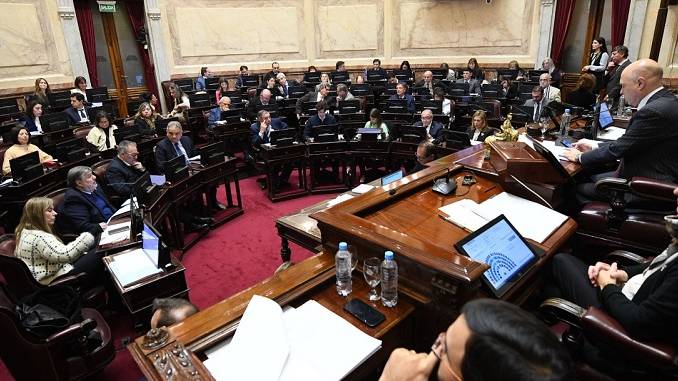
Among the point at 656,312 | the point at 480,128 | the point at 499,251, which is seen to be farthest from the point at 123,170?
the point at 656,312

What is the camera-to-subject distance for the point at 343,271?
1.96m

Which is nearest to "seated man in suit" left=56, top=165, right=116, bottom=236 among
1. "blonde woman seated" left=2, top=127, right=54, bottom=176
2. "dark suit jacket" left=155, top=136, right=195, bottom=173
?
"dark suit jacket" left=155, top=136, right=195, bottom=173

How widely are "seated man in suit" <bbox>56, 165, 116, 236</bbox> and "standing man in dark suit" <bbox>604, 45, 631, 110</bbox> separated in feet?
20.5

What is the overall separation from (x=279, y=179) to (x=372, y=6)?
28.0ft

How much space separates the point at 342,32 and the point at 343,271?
12500 mm

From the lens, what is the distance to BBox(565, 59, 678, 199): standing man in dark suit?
2922 millimetres

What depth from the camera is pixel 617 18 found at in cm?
1020

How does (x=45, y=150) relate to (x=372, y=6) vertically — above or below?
below

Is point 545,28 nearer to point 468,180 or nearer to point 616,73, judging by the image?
point 616,73

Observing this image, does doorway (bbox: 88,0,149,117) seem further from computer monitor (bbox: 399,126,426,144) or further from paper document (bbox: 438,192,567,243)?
paper document (bbox: 438,192,567,243)

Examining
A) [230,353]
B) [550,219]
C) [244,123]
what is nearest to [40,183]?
[244,123]

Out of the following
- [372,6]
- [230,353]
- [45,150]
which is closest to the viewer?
[230,353]

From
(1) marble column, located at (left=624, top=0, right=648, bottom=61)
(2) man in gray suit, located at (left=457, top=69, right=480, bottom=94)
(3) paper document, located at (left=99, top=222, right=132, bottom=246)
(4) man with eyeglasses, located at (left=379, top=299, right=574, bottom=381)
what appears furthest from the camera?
(2) man in gray suit, located at (left=457, top=69, right=480, bottom=94)

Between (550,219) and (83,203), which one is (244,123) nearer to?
(83,203)
